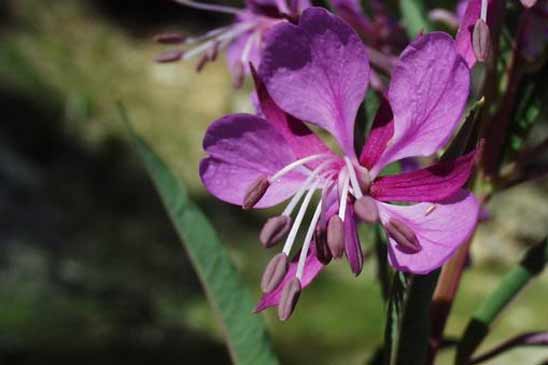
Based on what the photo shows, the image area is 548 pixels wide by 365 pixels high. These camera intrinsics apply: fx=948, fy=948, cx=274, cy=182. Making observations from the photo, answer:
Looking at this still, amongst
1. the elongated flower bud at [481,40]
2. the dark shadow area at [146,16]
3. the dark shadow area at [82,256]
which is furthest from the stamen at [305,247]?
the dark shadow area at [146,16]

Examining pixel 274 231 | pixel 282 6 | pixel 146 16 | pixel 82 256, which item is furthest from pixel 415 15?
pixel 146 16

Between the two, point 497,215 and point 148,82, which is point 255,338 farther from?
point 148,82

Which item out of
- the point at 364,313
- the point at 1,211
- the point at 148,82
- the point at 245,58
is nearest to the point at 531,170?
the point at 245,58

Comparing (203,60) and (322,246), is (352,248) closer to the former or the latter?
(322,246)

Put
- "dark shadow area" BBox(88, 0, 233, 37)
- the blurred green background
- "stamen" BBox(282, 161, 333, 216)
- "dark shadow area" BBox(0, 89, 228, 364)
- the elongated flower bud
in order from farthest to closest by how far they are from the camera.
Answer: "dark shadow area" BBox(88, 0, 233, 37), the blurred green background, "dark shadow area" BBox(0, 89, 228, 364), "stamen" BBox(282, 161, 333, 216), the elongated flower bud

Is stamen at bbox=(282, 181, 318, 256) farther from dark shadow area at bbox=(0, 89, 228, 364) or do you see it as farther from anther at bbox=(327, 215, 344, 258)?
dark shadow area at bbox=(0, 89, 228, 364)

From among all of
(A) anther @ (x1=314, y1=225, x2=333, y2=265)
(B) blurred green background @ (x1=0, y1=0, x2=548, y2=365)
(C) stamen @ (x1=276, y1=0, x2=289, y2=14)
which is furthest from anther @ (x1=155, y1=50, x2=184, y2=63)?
(B) blurred green background @ (x1=0, y1=0, x2=548, y2=365)
